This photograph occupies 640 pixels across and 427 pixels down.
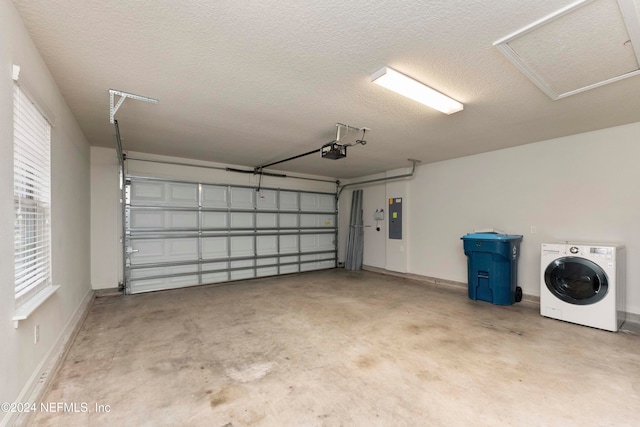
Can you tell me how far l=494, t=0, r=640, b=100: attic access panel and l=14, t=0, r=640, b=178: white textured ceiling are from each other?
2.8 inches

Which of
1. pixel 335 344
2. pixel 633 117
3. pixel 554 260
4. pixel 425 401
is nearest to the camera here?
pixel 425 401

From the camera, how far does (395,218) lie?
21.6 feet

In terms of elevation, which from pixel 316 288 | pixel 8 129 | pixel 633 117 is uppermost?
pixel 633 117

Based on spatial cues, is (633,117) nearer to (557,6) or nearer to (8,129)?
(557,6)

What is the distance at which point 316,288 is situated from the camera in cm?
539

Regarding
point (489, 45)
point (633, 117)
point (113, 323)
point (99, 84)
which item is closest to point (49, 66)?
point (99, 84)

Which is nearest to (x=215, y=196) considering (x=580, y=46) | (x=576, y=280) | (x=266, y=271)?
(x=266, y=271)

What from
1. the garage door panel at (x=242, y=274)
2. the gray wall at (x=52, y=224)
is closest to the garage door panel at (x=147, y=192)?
the gray wall at (x=52, y=224)

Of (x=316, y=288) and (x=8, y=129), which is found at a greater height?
(x=8, y=129)

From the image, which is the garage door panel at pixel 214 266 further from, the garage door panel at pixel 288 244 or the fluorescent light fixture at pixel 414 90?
the fluorescent light fixture at pixel 414 90

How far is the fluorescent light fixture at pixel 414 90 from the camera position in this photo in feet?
7.63

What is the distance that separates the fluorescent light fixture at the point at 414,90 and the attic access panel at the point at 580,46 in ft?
2.13

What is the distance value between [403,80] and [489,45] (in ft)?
2.14

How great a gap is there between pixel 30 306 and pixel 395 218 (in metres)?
6.05
